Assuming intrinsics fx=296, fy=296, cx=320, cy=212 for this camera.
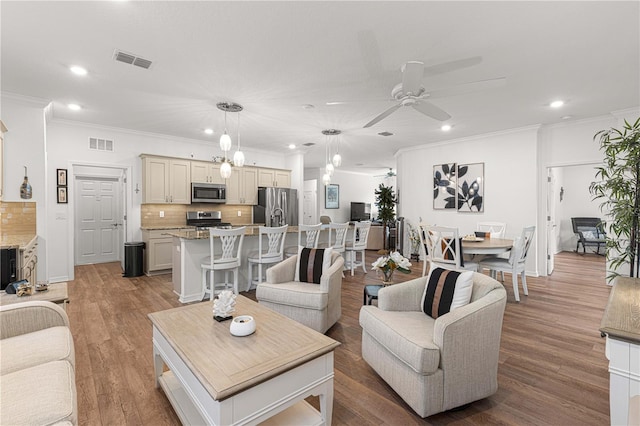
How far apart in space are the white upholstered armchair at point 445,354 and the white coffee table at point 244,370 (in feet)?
1.66

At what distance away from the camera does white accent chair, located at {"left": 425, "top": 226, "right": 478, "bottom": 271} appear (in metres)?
4.08

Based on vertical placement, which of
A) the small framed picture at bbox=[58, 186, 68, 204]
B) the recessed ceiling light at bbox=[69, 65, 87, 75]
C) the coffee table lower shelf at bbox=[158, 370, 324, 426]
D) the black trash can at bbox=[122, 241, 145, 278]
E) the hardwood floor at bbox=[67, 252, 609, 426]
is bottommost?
the hardwood floor at bbox=[67, 252, 609, 426]

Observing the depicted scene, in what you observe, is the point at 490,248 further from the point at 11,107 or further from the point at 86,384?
the point at 11,107

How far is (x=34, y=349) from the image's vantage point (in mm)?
1581

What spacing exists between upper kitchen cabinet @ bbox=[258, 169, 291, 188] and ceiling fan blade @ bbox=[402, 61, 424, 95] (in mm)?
4990

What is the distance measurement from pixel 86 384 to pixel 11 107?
158 inches

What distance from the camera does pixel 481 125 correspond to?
17.6 feet

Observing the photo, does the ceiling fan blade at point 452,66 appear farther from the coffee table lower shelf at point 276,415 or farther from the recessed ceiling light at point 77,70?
the recessed ceiling light at point 77,70

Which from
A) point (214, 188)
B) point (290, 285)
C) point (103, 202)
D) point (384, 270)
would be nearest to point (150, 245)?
point (214, 188)

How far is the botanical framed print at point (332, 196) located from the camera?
10516 mm

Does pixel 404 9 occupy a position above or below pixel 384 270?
above

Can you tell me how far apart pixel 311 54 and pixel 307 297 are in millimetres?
2353

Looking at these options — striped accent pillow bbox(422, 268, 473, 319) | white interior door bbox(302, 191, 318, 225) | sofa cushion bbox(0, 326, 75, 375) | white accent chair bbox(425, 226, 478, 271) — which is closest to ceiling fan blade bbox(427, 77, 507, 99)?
striped accent pillow bbox(422, 268, 473, 319)

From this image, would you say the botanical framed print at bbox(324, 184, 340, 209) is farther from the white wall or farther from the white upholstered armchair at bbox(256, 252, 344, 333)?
the white upholstered armchair at bbox(256, 252, 344, 333)
